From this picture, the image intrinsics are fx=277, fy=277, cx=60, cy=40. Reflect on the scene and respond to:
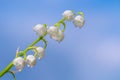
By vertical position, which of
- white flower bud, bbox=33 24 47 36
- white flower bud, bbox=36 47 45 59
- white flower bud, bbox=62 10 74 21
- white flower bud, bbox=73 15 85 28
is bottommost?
white flower bud, bbox=36 47 45 59

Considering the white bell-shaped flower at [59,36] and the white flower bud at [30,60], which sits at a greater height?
the white bell-shaped flower at [59,36]

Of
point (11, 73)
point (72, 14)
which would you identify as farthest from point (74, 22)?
point (11, 73)

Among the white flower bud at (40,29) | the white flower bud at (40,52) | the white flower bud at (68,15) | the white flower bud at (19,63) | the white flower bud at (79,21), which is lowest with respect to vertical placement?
the white flower bud at (19,63)

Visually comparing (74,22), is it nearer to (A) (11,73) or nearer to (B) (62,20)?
(B) (62,20)

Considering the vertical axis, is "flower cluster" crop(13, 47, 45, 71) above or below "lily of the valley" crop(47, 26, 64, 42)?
below
